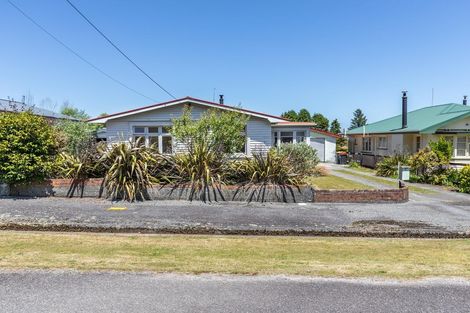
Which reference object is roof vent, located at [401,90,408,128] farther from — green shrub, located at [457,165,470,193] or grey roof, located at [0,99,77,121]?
grey roof, located at [0,99,77,121]

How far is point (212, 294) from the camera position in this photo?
409 cm

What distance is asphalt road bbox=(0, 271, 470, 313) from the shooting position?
378cm

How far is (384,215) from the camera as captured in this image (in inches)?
368

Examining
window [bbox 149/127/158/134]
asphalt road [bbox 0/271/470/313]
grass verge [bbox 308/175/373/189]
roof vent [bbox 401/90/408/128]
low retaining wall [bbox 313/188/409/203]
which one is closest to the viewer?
asphalt road [bbox 0/271/470/313]

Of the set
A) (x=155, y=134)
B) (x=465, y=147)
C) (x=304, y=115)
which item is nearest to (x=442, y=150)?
(x=465, y=147)

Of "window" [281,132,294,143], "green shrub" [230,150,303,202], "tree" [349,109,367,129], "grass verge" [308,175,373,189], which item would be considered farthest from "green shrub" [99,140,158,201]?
"tree" [349,109,367,129]

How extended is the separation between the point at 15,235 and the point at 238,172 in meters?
6.39

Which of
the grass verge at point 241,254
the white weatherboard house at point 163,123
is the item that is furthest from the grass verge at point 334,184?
the grass verge at point 241,254

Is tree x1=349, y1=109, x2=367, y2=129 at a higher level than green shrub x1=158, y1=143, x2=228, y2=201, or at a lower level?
higher

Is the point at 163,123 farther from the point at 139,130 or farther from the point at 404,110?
the point at 404,110

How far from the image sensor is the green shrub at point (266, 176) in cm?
1095

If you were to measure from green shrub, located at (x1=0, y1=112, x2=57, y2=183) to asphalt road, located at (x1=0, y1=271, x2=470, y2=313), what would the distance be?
21.8 ft

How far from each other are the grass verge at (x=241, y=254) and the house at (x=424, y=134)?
1788 centimetres

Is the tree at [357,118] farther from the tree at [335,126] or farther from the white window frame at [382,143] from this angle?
the white window frame at [382,143]
